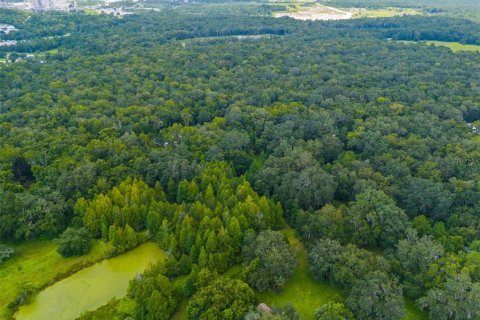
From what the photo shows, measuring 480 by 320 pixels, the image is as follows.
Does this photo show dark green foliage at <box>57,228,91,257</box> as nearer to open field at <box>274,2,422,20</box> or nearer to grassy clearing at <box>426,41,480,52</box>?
grassy clearing at <box>426,41,480,52</box>

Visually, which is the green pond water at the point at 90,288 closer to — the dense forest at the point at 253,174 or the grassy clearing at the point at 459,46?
the dense forest at the point at 253,174

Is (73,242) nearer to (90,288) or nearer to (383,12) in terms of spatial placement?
(90,288)

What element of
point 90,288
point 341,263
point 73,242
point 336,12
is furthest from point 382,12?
point 90,288

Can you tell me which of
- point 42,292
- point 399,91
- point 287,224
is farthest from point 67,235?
point 399,91

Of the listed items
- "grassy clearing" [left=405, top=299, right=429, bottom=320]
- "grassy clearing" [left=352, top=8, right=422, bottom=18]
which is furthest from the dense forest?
"grassy clearing" [left=352, top=8, right=422, bottom=18]

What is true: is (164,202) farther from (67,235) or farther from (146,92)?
(146,92)
